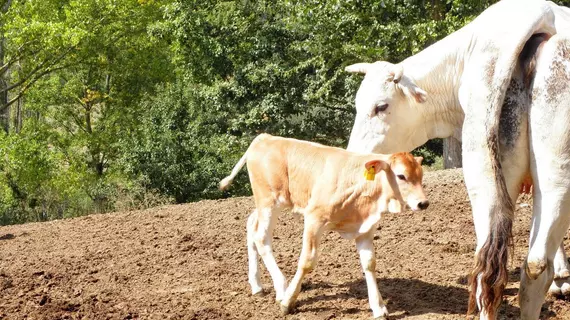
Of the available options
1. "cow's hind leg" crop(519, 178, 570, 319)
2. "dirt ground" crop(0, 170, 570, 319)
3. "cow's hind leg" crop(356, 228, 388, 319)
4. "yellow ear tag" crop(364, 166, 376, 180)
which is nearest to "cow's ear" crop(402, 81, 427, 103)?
"yellow ear tag" crop(364, 166, 376, 180)

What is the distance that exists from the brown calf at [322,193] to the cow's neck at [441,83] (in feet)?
1.76

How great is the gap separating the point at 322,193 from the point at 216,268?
236cm

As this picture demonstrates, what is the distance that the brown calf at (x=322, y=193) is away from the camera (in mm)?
7352

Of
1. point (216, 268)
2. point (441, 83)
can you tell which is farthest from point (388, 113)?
point (216, 268)

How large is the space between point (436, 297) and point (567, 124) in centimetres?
287

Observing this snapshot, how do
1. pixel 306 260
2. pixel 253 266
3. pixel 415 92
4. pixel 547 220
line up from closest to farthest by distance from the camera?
pixel 547 220 < pixel 306 260 < pixel 415 92 < pixel 253 266

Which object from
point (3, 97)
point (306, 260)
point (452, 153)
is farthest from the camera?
point (3, 97)

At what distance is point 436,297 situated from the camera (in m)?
7.98

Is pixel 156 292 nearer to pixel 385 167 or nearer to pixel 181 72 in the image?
pixel 385 167

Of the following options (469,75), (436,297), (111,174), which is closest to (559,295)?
(436,297)

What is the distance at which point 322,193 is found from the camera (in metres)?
7.75

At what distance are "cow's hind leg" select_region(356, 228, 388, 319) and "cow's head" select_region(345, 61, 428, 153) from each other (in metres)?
1.12

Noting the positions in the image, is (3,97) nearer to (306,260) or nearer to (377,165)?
(306,260)

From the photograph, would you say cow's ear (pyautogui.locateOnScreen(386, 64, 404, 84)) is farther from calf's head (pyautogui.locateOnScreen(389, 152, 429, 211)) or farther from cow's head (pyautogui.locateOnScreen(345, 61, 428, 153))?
calf's head (pyautogui.locateOnScreen(389, 152, 429, 211))
